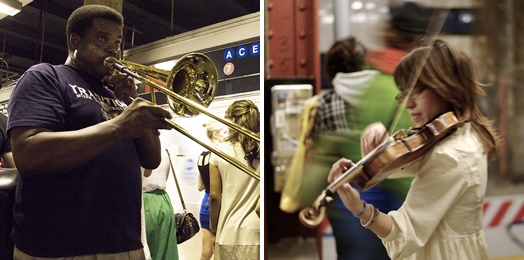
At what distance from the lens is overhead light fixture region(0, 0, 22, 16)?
5.74ft

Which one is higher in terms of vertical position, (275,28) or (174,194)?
(275,28)

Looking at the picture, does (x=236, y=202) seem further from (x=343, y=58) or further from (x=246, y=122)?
(x=343, y=58)

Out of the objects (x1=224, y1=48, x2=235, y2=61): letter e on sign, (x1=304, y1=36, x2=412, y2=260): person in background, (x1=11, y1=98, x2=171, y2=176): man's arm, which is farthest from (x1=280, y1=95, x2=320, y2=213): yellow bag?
(x1=11, y1=98, x2=171, y2=176): man's arm

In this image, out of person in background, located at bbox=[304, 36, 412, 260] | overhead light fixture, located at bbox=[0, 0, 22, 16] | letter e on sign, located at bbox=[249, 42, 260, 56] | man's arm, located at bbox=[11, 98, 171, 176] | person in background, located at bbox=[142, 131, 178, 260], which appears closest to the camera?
person in background, located at bbox=[304, 36, 412, 260]

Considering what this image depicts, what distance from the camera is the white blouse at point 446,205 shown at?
107 centimetres

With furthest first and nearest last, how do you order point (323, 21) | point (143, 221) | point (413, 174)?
point (143, 221) < point (323, 21) < point (413, 174)

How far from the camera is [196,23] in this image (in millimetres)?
1631

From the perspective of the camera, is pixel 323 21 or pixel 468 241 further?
pixel 323 21

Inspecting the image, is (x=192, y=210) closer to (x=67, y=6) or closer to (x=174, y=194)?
(x=174, y=194)

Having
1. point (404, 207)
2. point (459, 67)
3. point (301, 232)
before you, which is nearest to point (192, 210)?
point (301, 232)

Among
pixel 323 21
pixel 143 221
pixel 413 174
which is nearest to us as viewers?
pixel 413 174

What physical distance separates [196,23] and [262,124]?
2.26 ft

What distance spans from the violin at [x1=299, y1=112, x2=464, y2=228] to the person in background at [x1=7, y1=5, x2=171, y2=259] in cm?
89

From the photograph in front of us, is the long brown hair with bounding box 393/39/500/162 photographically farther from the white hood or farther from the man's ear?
the man's ear
